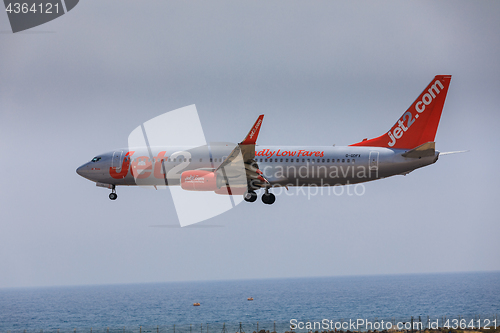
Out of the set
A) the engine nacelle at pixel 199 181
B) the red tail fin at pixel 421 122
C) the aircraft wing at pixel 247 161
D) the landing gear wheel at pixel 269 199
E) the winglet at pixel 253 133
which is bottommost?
the landing gear wheel at pixel 269 199

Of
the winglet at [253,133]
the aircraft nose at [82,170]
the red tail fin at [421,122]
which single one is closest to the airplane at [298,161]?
the red tail fin at [421,122]

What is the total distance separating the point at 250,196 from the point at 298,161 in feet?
14.3

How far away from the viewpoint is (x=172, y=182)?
135 ft

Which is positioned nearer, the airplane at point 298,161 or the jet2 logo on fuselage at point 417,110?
the airplane at point 298,161

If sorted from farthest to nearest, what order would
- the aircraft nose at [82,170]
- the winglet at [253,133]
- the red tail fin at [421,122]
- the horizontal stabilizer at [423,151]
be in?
the aircraft nose at [82,170], the red tail fin at [421,122], the horizontal stabilizer at [423,151], the winglet at [253,133]

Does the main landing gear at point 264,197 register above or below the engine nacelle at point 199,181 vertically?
below

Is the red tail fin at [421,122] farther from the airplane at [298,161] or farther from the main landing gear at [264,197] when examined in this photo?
the main landing gear at [264,197]

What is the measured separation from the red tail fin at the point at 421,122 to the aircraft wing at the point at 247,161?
8249mm

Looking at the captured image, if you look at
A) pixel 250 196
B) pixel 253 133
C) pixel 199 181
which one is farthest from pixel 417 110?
pixel 199 181

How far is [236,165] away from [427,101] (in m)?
15.3

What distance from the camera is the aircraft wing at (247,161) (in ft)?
110

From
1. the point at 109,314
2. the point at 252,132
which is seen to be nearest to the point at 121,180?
the point at 252,132

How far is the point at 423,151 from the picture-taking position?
3719 centimetres

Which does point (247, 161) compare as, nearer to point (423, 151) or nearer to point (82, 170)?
point (423, 151)
